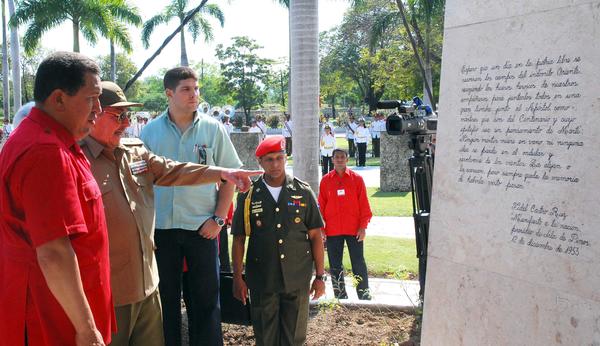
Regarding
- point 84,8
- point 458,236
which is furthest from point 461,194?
A: point 84,8

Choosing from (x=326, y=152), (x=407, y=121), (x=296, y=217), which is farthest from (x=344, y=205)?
(x=326, y=152)

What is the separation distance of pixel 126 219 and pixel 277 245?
1.16 metres

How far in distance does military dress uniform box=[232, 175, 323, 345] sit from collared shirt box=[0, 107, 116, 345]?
5.37 ft

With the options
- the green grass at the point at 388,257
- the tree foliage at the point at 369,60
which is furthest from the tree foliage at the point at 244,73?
the green grass at the point at 388,257

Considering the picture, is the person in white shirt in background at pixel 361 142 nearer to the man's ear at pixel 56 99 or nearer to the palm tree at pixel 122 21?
the palm tree at pixel 122 21

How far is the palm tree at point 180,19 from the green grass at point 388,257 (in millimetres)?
24266

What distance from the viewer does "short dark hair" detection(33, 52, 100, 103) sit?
2473 mm

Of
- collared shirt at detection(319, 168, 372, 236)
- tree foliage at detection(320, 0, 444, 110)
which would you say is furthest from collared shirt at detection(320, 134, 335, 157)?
collared shirt at detection(319, 168, 372, 236)

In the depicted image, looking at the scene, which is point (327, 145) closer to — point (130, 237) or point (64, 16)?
point (64, 16)

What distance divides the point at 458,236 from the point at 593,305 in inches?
34.3

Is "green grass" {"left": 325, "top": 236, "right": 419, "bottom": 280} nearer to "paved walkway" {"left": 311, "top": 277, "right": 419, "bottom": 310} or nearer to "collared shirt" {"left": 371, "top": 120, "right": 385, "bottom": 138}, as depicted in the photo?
"paved walkway" {"left": 311, "top": 277, "right": 419, "bottom": 310}

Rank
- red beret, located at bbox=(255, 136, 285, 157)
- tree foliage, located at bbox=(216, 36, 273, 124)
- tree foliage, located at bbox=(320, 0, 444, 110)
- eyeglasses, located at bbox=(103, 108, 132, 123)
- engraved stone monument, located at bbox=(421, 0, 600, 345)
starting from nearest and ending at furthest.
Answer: engraved stone monument, located at bbox=(421, 0, 600, 345) → eyeglasses, located at bbox=(103, 108, 132, 123) → red beret, located at bbox=(255, 136, 285, 157) → tree foliage, located at bbox=(320, 0, 444, 110) → tree foliage, located at bbox=(216, 36, 273, 124)

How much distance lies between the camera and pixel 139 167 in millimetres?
3555

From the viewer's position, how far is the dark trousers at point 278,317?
4117mm
